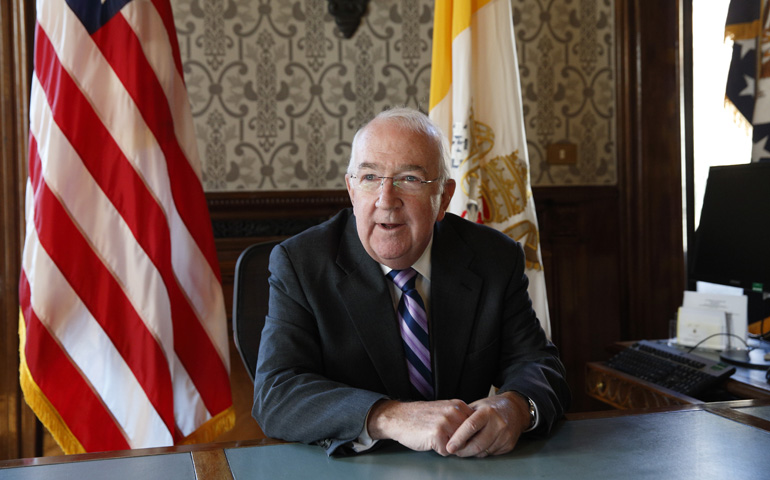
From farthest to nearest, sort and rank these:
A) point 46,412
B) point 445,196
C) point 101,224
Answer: point 101,224
point 46,412
point 445,196

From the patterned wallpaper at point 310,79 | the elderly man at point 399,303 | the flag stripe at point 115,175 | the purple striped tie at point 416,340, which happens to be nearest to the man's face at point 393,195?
the elderly man at point 399,303

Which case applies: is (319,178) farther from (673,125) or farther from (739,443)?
(739,443)

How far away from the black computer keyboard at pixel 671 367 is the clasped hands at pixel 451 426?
997 mm

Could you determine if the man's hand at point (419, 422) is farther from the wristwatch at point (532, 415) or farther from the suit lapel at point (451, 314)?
the suit lapel at point (451, 314)

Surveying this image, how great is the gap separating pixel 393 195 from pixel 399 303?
26 centimetres

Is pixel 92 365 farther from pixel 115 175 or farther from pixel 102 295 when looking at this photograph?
pixel 115 175

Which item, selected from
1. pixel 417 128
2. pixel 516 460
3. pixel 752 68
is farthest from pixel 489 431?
pixel 752 68

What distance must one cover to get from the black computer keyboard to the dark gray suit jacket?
0.67 m

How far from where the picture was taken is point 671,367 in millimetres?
2178

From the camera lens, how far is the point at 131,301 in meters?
2.12

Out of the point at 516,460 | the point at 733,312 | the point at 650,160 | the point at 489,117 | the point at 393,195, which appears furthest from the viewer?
the point at 650,160

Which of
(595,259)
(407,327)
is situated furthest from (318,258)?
(595,259)

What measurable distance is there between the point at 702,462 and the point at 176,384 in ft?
5.26

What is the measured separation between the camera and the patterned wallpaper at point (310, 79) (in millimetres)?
3121
